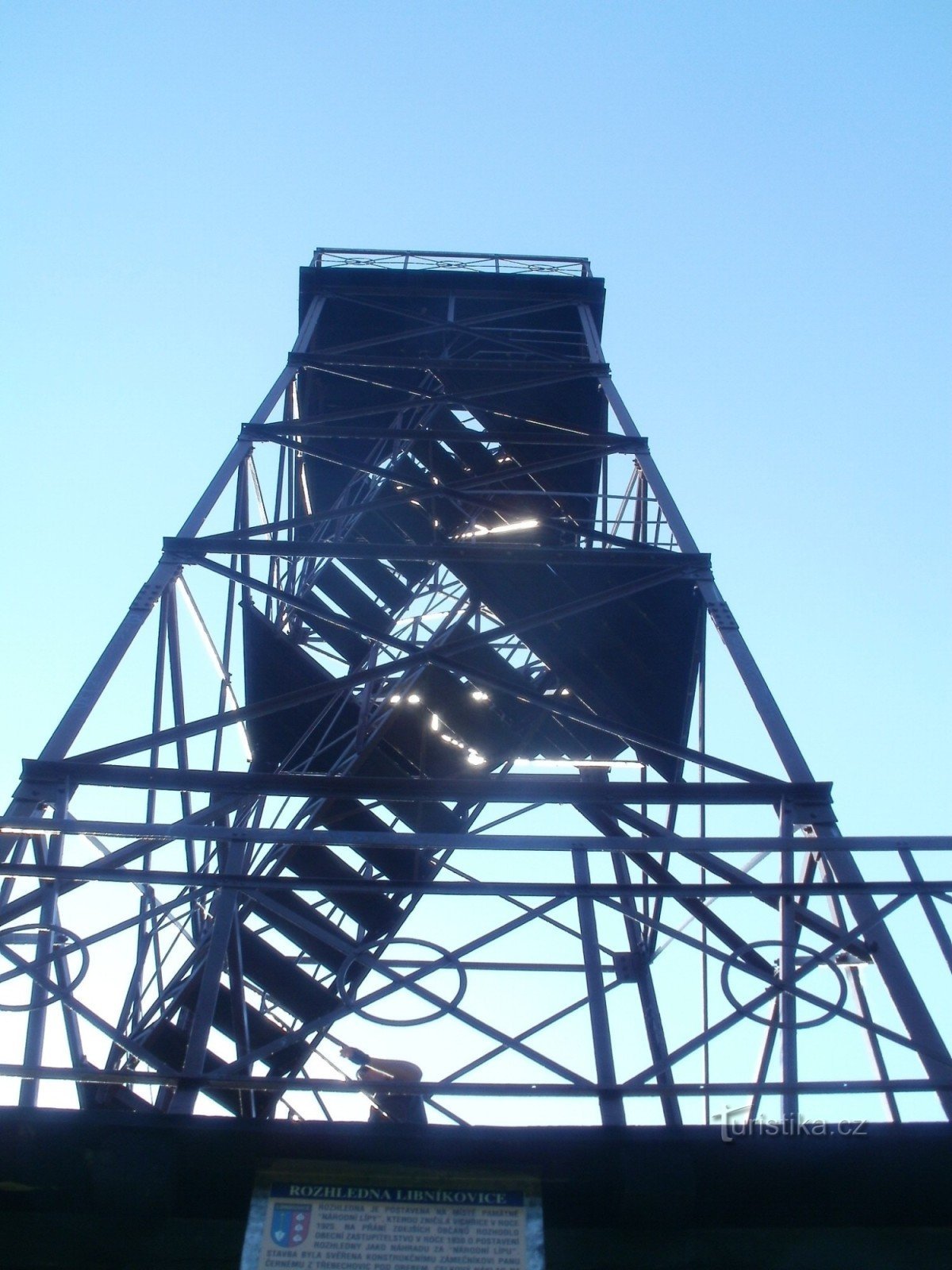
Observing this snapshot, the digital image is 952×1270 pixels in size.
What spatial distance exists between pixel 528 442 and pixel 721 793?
5.18 meters

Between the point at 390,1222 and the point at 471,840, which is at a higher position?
the point at 471,840

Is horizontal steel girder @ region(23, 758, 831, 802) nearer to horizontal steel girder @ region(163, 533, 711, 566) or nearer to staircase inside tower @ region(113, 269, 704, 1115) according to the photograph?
staircase inside tower @ region(113, 269, 704, 1115)

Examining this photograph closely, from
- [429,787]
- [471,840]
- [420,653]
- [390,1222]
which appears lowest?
[390,1222]

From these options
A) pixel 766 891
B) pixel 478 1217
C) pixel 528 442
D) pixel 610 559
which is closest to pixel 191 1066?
pixel 478 1217

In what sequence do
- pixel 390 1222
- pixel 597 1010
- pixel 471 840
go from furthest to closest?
pixel 471 840
pixel 597 1010
pixel 390 1222

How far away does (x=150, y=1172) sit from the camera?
11.6 ft

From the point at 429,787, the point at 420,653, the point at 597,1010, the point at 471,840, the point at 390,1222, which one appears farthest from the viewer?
the point at 420,653

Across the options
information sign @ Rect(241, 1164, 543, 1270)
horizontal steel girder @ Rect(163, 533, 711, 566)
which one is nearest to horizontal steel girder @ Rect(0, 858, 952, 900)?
information sign @ Rect(241, 1164, 543, 1270)

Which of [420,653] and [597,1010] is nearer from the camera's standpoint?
[597,1010]

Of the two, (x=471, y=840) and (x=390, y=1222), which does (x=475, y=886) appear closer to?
(x=471, y=840)

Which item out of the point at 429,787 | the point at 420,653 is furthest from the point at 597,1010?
the point at 420,653

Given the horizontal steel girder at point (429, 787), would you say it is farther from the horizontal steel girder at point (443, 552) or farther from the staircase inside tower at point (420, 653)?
the horizontal steel girder at point (443, 552)

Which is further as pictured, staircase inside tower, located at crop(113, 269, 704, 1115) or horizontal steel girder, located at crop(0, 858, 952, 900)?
staircase inside tower, located at crop(113, 269, 704, 1115)

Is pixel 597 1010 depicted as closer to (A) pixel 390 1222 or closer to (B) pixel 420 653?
(A) pixel 390 1222
